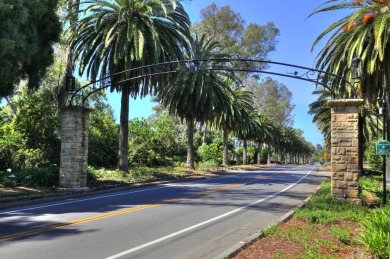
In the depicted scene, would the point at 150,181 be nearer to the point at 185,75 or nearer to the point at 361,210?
the point at 185,75

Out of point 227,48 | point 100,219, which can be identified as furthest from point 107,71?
point 227,48

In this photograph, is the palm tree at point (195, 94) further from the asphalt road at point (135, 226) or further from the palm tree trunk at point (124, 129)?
the asphalt road at point (135, 226)

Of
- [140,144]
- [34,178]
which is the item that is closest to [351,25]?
[34,178]

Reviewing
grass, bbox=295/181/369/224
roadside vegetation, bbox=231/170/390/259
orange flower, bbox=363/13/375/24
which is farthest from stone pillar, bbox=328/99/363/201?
orange flower, bbox=363/13/375/24

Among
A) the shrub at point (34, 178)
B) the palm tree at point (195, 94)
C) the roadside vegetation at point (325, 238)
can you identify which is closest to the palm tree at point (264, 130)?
the palm tree at point (195, 94)

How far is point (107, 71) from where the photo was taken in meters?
24.9

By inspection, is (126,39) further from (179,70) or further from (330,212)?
(330,212)

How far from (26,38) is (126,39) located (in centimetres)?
672

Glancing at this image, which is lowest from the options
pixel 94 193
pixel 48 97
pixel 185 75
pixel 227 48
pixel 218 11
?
pixel 94 193

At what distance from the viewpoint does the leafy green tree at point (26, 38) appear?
52.0ft

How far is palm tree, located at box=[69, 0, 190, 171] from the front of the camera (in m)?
22.8

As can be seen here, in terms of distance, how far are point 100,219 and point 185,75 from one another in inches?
961

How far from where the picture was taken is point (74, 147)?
62.4ft

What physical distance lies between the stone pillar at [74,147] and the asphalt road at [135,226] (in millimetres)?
3454
